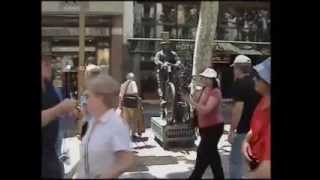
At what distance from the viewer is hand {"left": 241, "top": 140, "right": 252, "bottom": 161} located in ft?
7.76

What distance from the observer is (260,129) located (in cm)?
236

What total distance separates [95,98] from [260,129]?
732 millimetres

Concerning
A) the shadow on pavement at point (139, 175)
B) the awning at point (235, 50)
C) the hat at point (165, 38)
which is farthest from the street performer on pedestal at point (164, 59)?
the shadow on pavement at point (139, 175)

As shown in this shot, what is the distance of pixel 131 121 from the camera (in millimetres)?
2354

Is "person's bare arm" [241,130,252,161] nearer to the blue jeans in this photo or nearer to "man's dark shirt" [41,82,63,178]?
the blue jeans

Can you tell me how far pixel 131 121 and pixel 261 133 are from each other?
0.57 metres

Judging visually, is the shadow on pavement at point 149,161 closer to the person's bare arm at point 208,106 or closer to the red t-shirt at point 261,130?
the person's bare arm at point 208,106

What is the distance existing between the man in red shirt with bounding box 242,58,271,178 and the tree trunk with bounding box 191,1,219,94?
0.97 ft

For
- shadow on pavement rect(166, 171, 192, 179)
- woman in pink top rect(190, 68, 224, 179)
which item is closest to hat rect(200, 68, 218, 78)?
woman in pink top rect(190, 68, 224, 179)

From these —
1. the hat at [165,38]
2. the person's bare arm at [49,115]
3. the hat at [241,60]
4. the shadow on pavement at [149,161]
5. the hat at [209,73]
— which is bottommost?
the shadow on pavement at [149,161]

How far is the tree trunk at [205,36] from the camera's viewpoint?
2429 millimetres

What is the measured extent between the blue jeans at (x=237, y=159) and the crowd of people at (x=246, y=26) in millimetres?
460
